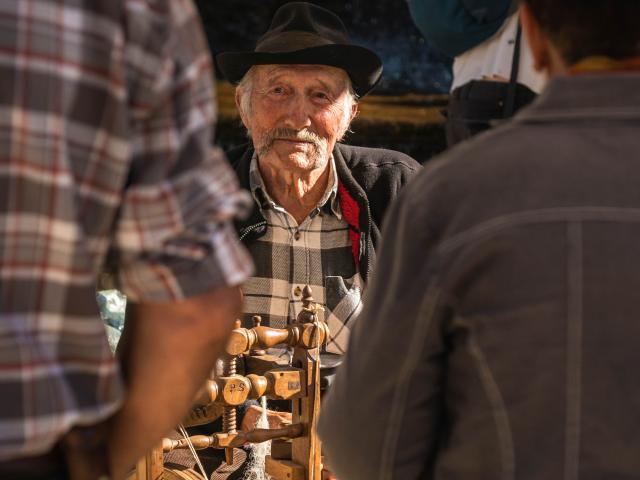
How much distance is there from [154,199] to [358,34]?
322 centimetres

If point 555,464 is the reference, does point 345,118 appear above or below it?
above

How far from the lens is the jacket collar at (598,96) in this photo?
3.66 feet

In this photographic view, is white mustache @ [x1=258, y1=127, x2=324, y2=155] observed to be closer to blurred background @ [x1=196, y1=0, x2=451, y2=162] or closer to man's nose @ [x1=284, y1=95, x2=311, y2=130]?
man's nose @ [x1=284, y1=95, x2=311, y2=130]

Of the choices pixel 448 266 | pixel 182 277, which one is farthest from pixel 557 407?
pixel 182 277

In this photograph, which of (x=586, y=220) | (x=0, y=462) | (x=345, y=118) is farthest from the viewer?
(x=345, y=118)

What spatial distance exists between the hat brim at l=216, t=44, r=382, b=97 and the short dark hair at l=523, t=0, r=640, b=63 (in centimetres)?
161

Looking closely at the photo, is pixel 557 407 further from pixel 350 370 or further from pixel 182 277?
pixel 182 277

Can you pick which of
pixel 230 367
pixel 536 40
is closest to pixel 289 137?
pixel 230 367

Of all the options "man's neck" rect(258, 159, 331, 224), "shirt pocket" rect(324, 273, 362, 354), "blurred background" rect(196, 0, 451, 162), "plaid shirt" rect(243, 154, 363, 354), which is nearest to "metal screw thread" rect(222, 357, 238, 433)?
"shirt pocket" rect(324, 273, 362, 354)

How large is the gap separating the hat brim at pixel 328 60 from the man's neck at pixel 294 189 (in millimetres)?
296

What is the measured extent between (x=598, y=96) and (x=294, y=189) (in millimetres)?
1677

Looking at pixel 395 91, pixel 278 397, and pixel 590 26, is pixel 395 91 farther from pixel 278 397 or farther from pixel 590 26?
pixel 590 26

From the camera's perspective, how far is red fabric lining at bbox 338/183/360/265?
2.66m

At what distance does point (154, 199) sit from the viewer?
933mm
